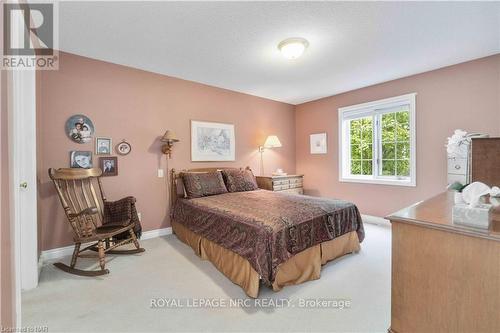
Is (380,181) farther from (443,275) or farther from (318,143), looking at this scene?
(443,275)

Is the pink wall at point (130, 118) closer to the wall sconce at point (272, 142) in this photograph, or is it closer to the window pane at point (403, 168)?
the wall sconce at point (272, 142)

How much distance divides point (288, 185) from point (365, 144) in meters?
1.64

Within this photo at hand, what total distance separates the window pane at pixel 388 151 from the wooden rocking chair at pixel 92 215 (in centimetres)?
402

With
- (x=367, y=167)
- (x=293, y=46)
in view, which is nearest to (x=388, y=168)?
(x=367, y=167)

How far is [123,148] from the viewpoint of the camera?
10.0 ft

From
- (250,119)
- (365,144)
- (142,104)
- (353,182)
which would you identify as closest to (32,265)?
(142,104)

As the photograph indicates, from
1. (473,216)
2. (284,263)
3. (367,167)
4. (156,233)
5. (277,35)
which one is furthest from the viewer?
(367,167)

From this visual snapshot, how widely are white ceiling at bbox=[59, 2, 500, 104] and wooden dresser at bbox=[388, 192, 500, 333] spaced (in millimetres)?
1860

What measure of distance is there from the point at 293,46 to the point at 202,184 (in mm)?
2154

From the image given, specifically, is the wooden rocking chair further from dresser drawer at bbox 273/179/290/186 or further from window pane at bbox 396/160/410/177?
window pane at bbox 396/160/410/177

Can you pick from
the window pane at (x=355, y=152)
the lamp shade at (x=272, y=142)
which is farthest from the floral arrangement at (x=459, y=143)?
the lamp shade at (x=272, y=142)

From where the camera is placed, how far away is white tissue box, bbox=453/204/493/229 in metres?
0.90

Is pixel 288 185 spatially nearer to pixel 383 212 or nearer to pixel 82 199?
pixel 383 212

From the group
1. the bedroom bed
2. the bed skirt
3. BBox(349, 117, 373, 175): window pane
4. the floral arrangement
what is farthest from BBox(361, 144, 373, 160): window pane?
the floral arrangement
